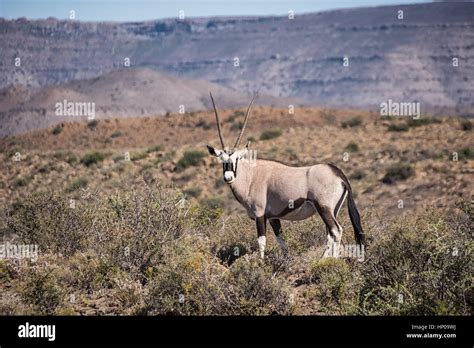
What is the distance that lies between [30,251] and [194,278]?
13.8 ft

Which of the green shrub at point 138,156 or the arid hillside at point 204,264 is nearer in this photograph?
the arid hillside at point 204,264

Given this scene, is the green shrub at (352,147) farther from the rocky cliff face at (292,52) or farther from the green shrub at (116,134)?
the rocky cliff face at (292,52)

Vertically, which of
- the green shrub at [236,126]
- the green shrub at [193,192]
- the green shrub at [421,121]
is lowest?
the green shrub at [193,192]

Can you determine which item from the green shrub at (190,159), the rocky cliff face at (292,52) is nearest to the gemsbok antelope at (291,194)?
the green shrub at (190,159)

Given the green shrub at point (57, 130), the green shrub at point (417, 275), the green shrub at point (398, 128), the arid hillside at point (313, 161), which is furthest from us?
the green shrub at point (57, 130)

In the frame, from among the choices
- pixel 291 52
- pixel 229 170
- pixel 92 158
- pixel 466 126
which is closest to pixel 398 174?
pixel 466 126

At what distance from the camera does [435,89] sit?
463ft

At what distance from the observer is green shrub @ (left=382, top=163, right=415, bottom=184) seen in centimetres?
3047

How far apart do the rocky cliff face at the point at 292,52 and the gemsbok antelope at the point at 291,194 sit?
12189 centimetres

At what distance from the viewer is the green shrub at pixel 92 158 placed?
38.5 meters

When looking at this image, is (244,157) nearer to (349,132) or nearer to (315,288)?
(315,288)

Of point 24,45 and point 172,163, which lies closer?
point 172,163

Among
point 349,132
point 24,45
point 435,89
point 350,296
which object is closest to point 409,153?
point 349,132

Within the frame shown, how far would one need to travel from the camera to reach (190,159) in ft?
119
